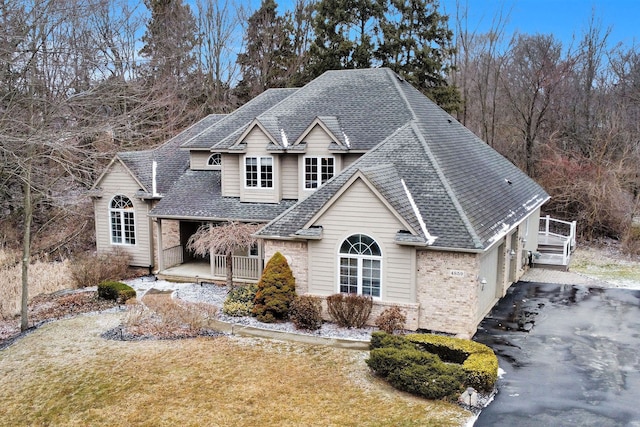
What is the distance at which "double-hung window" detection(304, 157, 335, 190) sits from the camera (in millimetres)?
22328

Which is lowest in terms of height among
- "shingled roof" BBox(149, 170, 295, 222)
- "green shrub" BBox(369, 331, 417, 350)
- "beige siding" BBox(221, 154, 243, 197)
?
"green shrub" BBox(369, 331, 417, 350)

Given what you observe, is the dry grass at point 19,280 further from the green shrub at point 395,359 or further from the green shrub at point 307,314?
the green shrub at point 395,359

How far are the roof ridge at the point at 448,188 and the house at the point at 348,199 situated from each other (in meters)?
0.05

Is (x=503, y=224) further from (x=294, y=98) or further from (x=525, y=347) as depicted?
(x=294, y=98)

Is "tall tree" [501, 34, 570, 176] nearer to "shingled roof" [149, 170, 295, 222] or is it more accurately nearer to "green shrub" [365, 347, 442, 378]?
"shingled roof" [149, 170, 295, 222]

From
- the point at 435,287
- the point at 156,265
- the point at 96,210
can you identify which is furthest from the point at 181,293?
the point at 435,287

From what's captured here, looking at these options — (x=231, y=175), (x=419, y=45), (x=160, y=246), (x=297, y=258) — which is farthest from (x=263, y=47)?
(x=297, y=258)

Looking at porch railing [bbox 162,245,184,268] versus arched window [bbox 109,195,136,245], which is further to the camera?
arched window [bbox 109,195,136,245]

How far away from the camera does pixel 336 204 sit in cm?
1719

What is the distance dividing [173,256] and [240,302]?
7.03 meters

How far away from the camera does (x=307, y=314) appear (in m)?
16.7

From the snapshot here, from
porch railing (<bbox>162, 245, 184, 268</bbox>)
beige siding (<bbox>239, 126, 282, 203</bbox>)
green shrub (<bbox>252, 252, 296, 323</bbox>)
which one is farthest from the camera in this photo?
porch railing (<bbox>162, 245, 184, 268</bbox>)

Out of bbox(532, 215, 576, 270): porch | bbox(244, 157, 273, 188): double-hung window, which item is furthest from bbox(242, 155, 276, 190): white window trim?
bbox(532, 215, 576, 270): porch

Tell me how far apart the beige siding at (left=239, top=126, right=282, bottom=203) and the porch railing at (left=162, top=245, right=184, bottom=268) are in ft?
13.6
